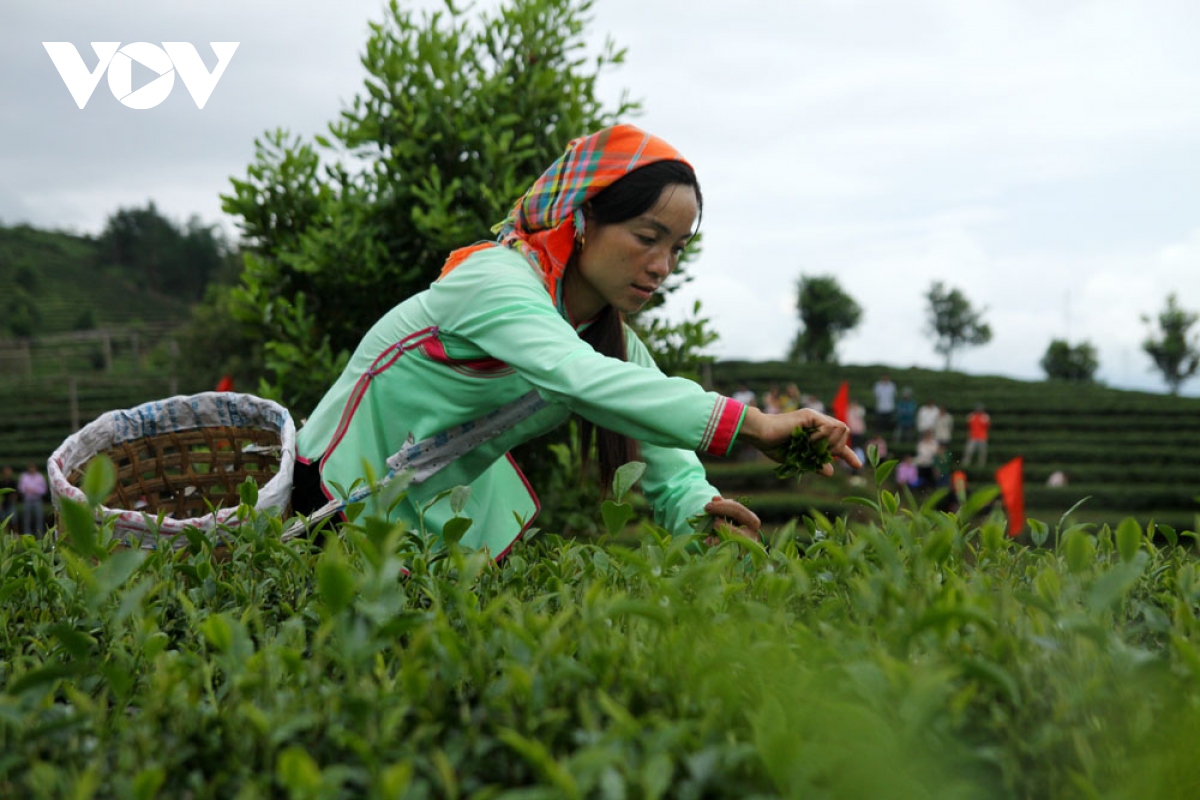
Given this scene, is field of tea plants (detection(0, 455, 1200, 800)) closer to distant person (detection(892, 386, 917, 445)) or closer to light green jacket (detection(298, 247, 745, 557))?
light green jacket (detection(298, 247, 745, 557))

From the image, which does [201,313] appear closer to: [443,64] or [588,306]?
[443,64]

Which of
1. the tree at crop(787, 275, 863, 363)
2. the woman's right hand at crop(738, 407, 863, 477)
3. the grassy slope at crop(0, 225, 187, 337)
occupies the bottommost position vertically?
the woman's right hand at crop(738, 407, 863, 477)

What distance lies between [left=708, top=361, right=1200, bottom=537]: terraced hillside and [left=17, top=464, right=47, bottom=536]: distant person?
11.0m

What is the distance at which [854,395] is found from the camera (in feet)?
88.3

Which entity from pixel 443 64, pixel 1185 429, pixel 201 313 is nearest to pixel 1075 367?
pixel 1185 429

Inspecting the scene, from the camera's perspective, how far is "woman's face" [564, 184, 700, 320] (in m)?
2.20

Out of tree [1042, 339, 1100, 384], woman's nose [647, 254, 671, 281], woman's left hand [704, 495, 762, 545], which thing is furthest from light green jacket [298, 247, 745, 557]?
tree [1042, 339, 1100, 384]

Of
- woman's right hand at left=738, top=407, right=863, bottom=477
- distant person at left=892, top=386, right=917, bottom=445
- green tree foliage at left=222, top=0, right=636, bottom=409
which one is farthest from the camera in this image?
distant person at left=892, top=386, right=917, bottom=445

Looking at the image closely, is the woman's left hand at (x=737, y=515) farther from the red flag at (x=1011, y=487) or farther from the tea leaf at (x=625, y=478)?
the tea leaf at (x=625, y=478)

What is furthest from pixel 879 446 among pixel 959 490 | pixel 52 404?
pixel 52 404

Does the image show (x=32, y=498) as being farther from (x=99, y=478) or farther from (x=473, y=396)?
(x=99, y=478)

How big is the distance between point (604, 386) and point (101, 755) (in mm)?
1091

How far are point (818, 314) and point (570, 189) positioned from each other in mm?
48464

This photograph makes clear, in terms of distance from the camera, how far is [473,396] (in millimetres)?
2256
